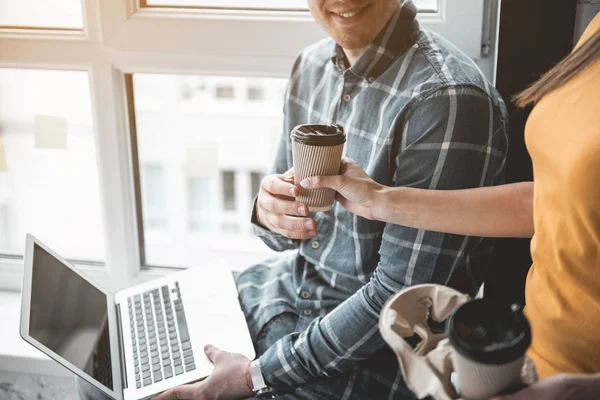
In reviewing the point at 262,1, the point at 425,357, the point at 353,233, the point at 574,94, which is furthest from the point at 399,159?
the point at 262,1

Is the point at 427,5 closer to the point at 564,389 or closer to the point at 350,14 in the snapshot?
the point at 350,14

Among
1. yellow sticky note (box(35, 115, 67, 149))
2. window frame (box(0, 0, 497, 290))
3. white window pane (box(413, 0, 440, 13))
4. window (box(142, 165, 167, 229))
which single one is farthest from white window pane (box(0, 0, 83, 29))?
window (box(142, 165, 167, 229))

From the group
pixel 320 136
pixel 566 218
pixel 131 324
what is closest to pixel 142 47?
pixel 131 324

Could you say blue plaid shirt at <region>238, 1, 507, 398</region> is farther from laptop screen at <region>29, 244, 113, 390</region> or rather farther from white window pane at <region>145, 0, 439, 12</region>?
laptop screen at <region>29, 244, 113, 390</region>

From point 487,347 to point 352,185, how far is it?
481 mm

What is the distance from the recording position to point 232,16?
1611 millimetres

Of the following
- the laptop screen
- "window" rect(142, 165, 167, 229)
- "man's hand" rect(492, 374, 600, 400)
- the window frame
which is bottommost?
"window" rect(142, 165, 167, 229)

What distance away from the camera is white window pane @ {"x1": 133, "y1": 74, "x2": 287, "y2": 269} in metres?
1.87

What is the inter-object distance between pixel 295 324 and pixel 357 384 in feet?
0.67

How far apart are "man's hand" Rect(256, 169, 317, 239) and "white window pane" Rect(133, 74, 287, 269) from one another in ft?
1.22

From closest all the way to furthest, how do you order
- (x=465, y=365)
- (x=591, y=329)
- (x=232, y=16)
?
1. (x=465, y=365)
2. (x=591, y=329)
3. (x=232, y=16)

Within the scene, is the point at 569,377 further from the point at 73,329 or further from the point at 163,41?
the point at 163,41

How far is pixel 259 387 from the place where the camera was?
131cm

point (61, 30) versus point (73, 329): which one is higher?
point (61, 30)
